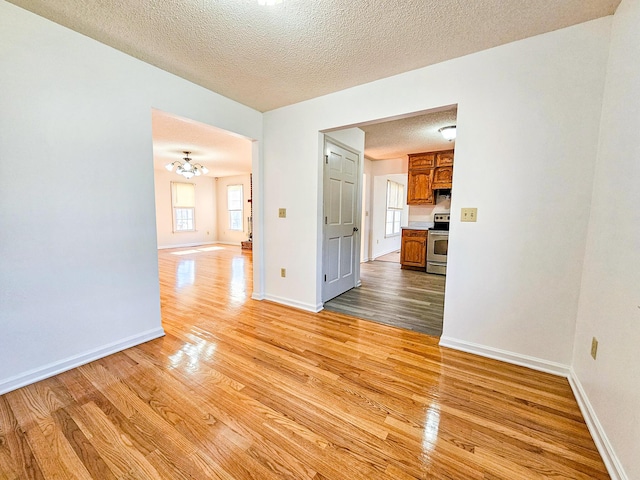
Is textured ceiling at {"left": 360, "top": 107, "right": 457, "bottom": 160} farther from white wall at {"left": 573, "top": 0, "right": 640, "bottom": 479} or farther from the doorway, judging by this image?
the doorway

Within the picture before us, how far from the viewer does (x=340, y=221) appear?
3.63m

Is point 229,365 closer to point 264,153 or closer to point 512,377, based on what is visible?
point 512,377

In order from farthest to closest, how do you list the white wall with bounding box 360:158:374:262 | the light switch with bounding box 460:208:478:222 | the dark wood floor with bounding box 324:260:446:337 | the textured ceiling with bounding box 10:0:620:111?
the white wall with bounding box 360:158:374:262, the dark wood floor with bounding box 324:260:446:337, the light switch with bounding box 460:208:478:222, the textured ceiling with bounding box 10:0:620:111

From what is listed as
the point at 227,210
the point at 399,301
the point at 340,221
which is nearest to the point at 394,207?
the point at 340,221

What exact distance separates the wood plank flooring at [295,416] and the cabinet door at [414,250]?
133 inches

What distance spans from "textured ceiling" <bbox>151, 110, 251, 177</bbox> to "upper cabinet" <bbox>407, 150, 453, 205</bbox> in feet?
11.4

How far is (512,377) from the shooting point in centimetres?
191

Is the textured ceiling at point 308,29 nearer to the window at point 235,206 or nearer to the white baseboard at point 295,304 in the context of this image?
the white baseboard at point 295,304

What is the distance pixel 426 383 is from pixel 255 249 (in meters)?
2.50

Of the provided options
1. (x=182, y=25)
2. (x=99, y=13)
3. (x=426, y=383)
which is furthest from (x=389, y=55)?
(x=426, y=383)

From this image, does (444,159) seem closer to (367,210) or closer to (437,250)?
(437,250)

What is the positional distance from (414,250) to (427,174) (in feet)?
5.37

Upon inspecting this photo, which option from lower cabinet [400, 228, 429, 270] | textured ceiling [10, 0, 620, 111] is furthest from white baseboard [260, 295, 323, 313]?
lower cabinet [400, 228, 429, 270]

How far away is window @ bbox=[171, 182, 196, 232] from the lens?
8.55m
